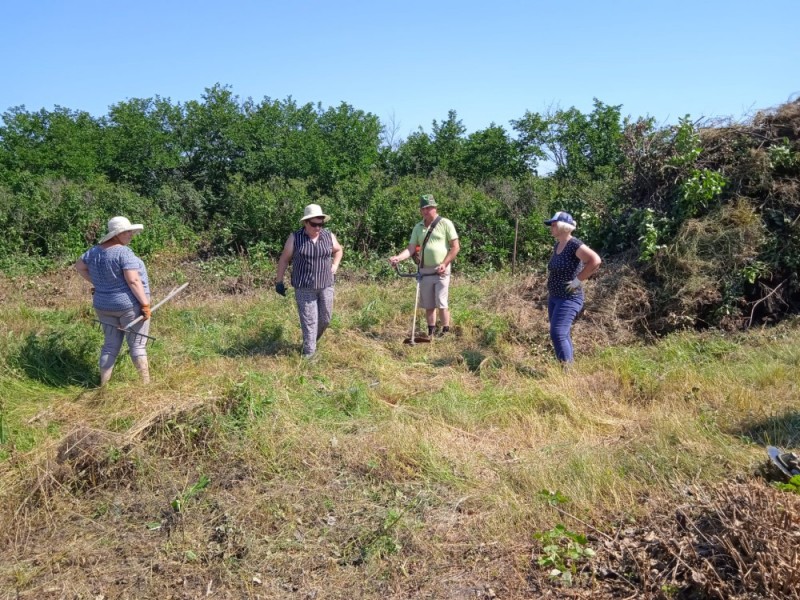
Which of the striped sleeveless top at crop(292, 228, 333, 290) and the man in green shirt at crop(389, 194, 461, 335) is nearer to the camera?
the striped sleeveless top at crop(292, 228, 333, 290)

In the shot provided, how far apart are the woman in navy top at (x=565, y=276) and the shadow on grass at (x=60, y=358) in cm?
427

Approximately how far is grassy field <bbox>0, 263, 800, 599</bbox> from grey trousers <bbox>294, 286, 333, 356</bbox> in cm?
22

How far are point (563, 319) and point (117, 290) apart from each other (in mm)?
3881

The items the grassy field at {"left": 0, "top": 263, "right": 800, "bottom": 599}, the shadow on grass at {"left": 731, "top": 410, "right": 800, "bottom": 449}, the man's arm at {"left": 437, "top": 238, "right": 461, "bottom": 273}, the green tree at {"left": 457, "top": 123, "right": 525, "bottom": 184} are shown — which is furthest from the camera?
the green tree at {"left": 457, "top": 123, "right": 525, "bottom": 184}

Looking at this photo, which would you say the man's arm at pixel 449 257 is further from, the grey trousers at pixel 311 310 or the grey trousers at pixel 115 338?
the grey trousers at pixel 115 338

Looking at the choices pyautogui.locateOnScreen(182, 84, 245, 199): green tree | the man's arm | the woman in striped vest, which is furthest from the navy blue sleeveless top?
pyautogui.locateOnScreen(182, 84, 245, 199): green tree

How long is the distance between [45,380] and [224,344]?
5.97ft

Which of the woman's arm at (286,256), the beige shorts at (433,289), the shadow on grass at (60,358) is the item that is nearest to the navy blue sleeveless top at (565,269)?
the beige shorts at (433,289)

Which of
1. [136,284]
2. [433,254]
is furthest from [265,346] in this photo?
[433,254]

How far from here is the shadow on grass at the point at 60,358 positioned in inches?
242

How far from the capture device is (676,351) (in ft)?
21.6

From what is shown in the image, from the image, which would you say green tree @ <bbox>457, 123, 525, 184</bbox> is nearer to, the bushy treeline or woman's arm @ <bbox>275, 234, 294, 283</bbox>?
the bushy treeline

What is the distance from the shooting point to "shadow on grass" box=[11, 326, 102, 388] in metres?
6.14

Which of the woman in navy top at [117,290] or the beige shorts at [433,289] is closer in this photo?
the woman in navy top at [117,290]
